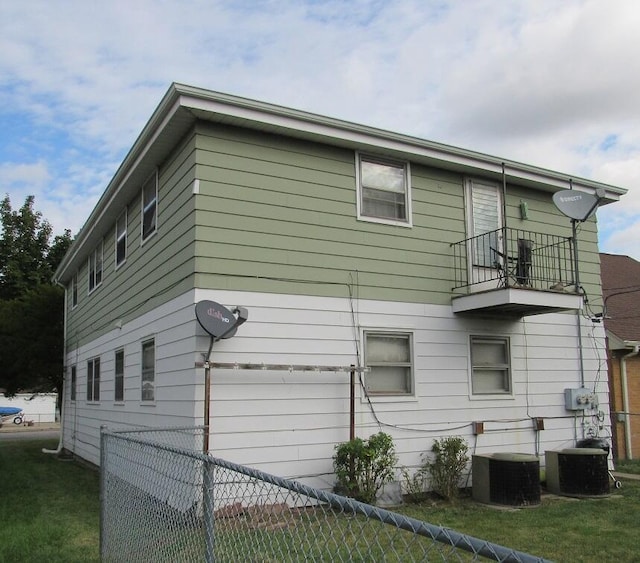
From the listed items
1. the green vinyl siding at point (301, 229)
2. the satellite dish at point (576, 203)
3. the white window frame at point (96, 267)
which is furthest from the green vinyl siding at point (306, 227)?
the white window frame at point (96, 267)

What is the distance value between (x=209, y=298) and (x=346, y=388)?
2.21m

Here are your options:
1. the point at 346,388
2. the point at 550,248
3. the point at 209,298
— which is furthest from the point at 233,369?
the point at 550,248

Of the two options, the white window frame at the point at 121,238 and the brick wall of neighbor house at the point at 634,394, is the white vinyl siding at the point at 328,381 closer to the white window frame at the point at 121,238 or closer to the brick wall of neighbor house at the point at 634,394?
the white window frame at the point at 121,238

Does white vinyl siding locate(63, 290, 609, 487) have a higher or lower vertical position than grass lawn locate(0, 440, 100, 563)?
higher

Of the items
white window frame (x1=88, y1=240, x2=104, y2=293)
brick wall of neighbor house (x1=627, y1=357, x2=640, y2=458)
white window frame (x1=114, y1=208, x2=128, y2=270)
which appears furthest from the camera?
white window frame (x1=88, y1=240, x2=104, y2=293)

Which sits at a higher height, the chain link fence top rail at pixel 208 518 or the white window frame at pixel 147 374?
the white window frame at pixel 147 374

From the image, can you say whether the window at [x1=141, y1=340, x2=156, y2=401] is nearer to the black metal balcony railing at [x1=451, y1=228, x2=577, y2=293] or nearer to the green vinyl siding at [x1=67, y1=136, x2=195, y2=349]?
the green vinyl siding at [x1=67, y1=136, x2=195, y2=349]

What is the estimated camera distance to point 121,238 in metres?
12.5

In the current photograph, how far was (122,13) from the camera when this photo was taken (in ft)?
29.6

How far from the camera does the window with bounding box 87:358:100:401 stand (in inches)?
556

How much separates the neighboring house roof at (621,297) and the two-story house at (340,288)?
9.19 ft

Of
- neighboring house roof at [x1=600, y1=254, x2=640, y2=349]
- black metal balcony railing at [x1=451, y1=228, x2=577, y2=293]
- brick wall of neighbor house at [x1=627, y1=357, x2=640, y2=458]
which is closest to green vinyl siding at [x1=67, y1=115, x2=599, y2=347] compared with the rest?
black metal balcony railing at [x1=451, y1=228, x2=577, y2=293]

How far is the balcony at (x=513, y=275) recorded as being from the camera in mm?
9273

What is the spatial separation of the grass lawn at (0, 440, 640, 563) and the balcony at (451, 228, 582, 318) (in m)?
2.69
